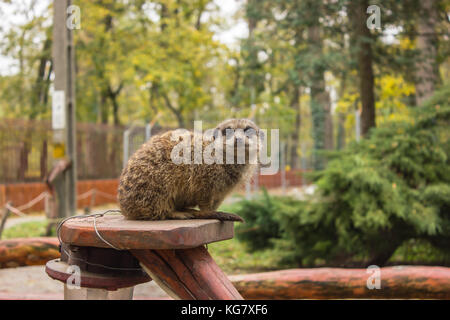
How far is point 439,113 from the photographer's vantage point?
612 cm

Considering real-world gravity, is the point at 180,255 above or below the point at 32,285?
above

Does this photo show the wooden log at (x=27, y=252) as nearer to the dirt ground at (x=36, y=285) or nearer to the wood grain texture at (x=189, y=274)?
the dirt ground at (x=36, y=285)

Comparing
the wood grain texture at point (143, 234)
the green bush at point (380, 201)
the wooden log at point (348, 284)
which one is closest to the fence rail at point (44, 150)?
the green bush at point (380, 201)

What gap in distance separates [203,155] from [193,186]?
0.23m

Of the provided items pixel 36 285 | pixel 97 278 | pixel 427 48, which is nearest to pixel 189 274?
pixel 97 278

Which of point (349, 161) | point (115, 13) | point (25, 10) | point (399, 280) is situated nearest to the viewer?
point (399, 280)

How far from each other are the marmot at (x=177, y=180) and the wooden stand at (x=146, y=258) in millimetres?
149

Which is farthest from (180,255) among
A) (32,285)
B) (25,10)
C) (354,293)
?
(25,10)

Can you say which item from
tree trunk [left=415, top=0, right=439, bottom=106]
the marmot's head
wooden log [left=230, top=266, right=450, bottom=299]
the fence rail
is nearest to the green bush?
wooden log [left=230, top=266, right=450, bottom=299]

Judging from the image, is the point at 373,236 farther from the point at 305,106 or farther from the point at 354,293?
the point at 305,106

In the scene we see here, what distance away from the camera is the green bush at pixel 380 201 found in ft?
18.6

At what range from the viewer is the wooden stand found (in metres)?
2.20

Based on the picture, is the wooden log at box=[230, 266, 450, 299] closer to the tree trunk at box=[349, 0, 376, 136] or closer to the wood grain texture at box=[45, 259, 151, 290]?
the wood grain texture at box=[45, 259, 151, 290]

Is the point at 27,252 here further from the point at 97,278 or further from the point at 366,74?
the point at 366,74
